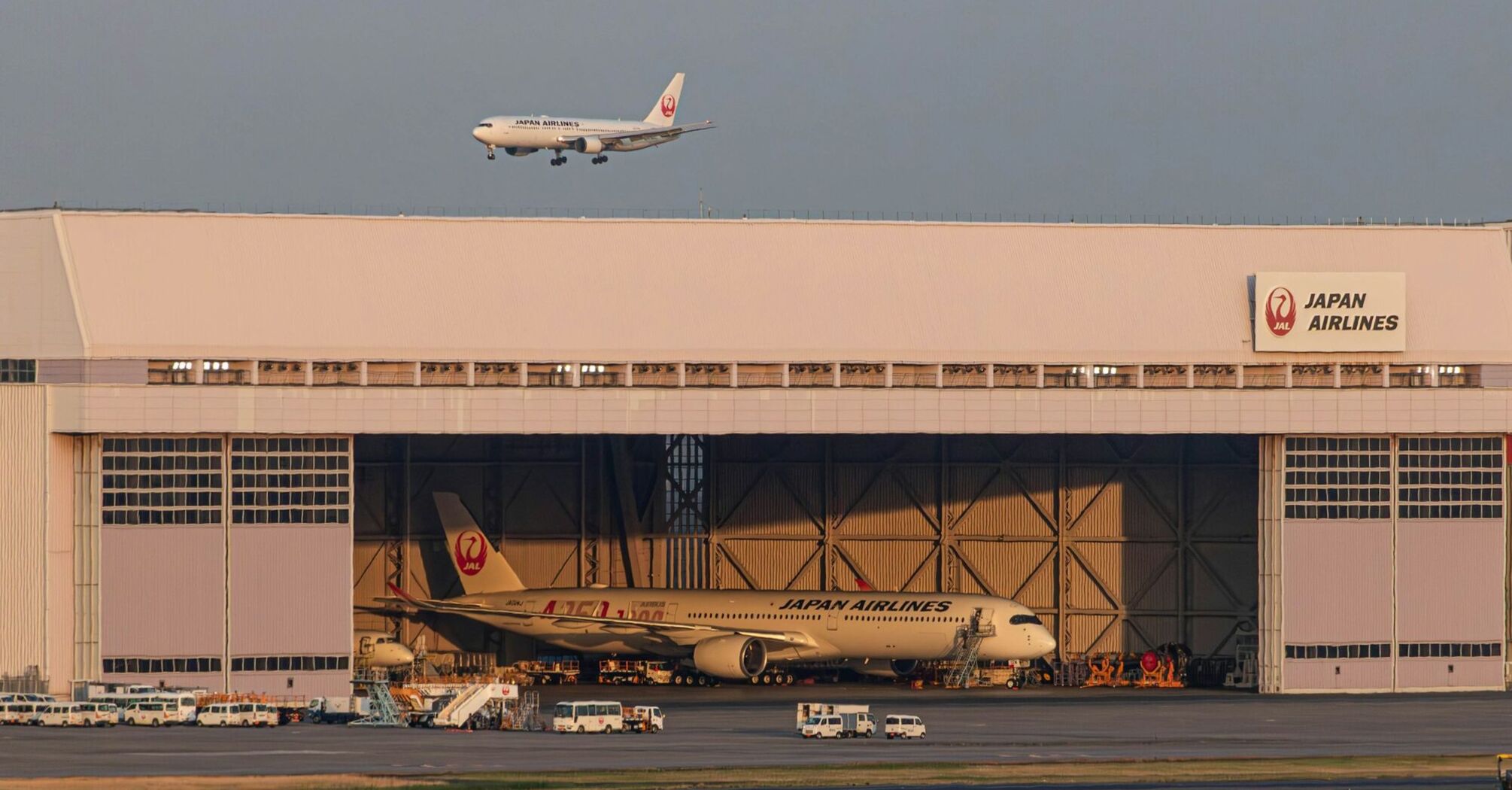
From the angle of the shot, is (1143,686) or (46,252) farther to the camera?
(1143,686)

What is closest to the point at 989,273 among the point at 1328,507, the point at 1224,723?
the point at 1328,507

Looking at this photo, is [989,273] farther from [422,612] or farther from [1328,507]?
[422,612]

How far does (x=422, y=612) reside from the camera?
98.7 meters

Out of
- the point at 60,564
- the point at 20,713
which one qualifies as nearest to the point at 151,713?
the point at 20,713

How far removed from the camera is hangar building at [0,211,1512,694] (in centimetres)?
7650

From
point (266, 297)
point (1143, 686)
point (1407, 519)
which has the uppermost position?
point (266, 297)

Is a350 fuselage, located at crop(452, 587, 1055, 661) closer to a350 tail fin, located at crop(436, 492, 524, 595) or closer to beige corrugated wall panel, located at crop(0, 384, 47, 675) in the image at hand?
a350 tail fin, located at crop(436, 492, 524, 595)

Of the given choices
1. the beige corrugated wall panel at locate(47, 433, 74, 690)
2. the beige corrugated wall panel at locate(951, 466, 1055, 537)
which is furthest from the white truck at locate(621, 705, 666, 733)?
the beige corrugated wall panel at locate(951, 466, 1055, 537)

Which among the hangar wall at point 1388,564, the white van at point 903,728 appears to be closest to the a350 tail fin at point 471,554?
the hangar wall at point 1388,564

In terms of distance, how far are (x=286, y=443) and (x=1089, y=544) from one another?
39.1 meters

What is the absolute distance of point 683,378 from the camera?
266ft

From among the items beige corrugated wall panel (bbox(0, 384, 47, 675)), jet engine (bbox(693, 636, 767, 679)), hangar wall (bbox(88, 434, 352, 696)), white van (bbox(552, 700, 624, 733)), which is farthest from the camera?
jet engine (bbox(693, 636, 767, 679))

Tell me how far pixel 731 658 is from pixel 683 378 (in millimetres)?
13870

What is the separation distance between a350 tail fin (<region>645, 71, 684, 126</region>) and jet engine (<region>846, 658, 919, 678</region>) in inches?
1087
